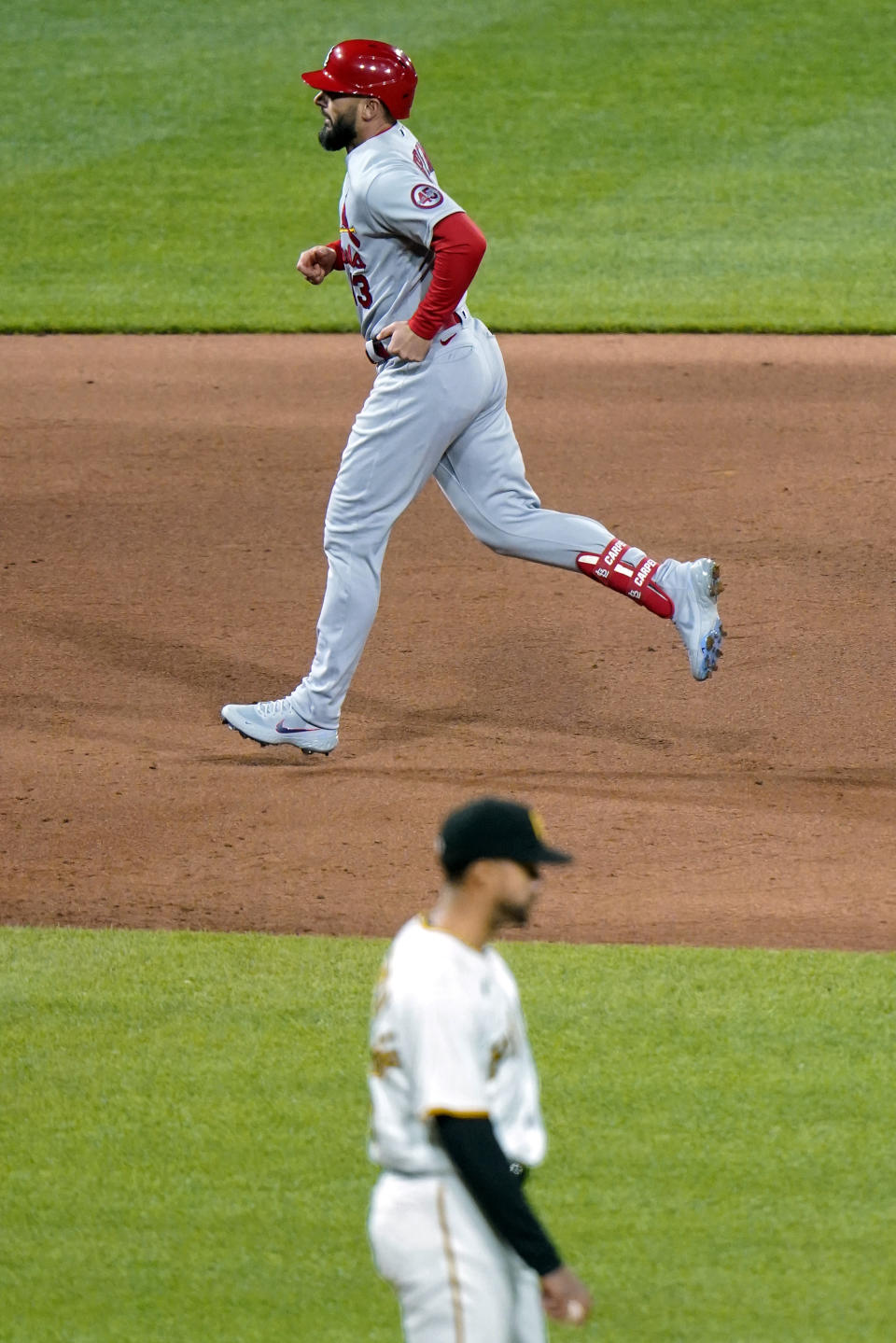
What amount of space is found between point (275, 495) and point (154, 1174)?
532cm

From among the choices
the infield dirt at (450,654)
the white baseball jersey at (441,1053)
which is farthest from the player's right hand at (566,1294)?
the infield dirt at (450,654)

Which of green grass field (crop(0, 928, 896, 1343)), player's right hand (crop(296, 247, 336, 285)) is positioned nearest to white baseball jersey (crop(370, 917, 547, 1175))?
green grass field (crop(0, 928, 896, 1343))

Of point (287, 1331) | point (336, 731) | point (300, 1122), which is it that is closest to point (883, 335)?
point (336, 731)

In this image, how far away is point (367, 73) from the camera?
6316 mm

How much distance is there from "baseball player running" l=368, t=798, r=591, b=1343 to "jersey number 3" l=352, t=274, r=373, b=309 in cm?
381

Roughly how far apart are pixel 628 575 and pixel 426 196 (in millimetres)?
1405

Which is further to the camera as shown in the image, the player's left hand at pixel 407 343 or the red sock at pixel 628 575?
the red sock at pixel 628 575

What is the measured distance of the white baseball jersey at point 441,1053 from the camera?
2943mm

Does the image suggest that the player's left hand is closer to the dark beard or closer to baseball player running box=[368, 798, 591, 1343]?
the dark beard

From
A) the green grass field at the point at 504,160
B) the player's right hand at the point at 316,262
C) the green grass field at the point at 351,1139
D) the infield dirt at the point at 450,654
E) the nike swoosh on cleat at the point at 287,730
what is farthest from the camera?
the green grass field at the point at 504,160

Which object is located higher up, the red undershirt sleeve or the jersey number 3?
the red undershirt sleeve

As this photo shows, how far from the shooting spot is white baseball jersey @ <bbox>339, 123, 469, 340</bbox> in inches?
246

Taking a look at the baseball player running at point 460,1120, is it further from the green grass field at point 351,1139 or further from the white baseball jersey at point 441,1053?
the green grass field at point 351,1139

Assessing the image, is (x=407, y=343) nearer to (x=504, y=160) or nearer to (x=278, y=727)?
(x=278, y=727)
